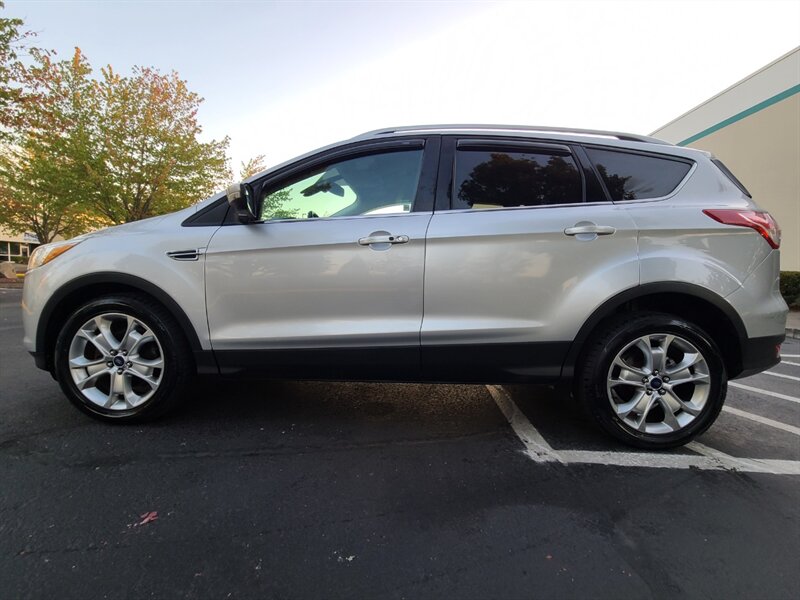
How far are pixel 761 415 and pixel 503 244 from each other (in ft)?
8.65

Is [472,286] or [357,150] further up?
[357,150]

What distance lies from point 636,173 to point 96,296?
353 cm

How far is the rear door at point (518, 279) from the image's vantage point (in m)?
2.44

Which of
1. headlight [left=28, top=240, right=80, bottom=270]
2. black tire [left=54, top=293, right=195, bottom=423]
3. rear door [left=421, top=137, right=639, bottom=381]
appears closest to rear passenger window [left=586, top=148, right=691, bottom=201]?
rear door [left=421, top=137, right=639, bottom=381]

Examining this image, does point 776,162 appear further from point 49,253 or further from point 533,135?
point 49,253

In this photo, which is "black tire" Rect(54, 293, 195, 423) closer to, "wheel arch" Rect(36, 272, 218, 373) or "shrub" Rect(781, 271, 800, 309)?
"wheel arch" Rect(36, 272, 218, 373)

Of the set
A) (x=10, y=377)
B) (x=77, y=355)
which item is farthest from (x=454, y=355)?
(x=10, y=377)

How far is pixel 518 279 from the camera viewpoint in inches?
96.5

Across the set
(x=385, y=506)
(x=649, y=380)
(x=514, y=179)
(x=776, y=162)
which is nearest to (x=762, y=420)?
(x=649, y=380)

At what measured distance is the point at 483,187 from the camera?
264 cm

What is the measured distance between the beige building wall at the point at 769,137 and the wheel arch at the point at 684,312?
15.9 m

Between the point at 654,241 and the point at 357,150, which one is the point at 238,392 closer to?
the point at 357,150

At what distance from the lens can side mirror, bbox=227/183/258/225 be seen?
257 centimetres

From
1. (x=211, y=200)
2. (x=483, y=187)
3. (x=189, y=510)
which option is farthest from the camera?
(x=211, y=200)
